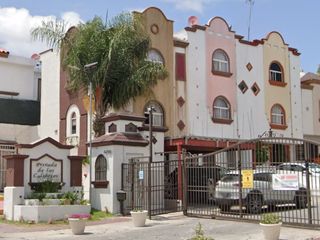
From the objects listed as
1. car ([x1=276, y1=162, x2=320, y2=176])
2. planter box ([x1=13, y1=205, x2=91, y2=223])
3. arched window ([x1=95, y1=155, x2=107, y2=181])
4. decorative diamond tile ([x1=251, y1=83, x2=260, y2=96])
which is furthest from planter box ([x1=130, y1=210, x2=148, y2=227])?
decorative diamond tile ([x1=251, y1=83, x2=260, y2=96])

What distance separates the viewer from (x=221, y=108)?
31266 mm

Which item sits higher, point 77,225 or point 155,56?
point 155,56

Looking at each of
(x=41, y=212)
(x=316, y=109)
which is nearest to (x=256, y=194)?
(x=41, y=212)

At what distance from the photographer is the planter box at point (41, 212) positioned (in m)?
18.7

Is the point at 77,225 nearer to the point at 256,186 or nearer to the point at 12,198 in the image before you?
the point at 12,198

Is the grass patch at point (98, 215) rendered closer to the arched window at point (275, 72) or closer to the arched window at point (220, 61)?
the arched window at point (220, 61)

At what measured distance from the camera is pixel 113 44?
24984 mm

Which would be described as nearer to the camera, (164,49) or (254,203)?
(254,203)

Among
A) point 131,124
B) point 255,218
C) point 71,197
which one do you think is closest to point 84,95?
point 131,124

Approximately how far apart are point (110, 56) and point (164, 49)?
4.63 metres

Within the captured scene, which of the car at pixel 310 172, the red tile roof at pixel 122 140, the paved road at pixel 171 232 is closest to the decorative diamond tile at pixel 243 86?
the red tile roof at pixel 122 140

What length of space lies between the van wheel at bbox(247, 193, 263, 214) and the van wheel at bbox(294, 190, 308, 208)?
1.22m

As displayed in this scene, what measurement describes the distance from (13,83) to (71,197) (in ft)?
58.1

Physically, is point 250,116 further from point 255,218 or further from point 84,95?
point 255,218
